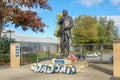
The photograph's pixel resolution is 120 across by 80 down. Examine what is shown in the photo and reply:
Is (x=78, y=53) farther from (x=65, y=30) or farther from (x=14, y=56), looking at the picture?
(x=14, y=56)

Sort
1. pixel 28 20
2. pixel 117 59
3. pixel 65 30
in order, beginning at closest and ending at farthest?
pixel 117 59, pixel 65 30, pixel 28 20

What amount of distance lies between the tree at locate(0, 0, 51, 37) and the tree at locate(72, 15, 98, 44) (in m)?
34.5

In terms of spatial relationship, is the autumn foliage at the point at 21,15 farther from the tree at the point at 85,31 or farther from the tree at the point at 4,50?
→ the tree at the point at 85,31

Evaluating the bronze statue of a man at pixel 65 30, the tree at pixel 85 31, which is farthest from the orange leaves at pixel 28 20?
the tree at pixel 85 31

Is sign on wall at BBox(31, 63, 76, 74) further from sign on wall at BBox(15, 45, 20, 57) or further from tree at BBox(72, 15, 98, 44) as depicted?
tree at BBox(72, 15, 98, 44)

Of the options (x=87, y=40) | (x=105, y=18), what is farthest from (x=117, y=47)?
(x=105, y=18)

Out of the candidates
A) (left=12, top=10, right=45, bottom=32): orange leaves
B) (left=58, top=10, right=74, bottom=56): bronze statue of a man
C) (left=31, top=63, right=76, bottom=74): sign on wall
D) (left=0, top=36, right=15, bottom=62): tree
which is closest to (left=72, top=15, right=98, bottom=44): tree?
(left=0, top=36, right=15, bottom=62): tree

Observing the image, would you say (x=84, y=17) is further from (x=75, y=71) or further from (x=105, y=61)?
(x=75, y=71)

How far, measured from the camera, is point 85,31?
5550 cm

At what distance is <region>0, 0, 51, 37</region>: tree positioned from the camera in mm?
20155

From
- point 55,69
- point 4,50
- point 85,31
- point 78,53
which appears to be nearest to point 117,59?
point 55,69

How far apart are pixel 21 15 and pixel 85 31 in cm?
3604

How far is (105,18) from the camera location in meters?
80.8

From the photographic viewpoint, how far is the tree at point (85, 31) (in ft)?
182
